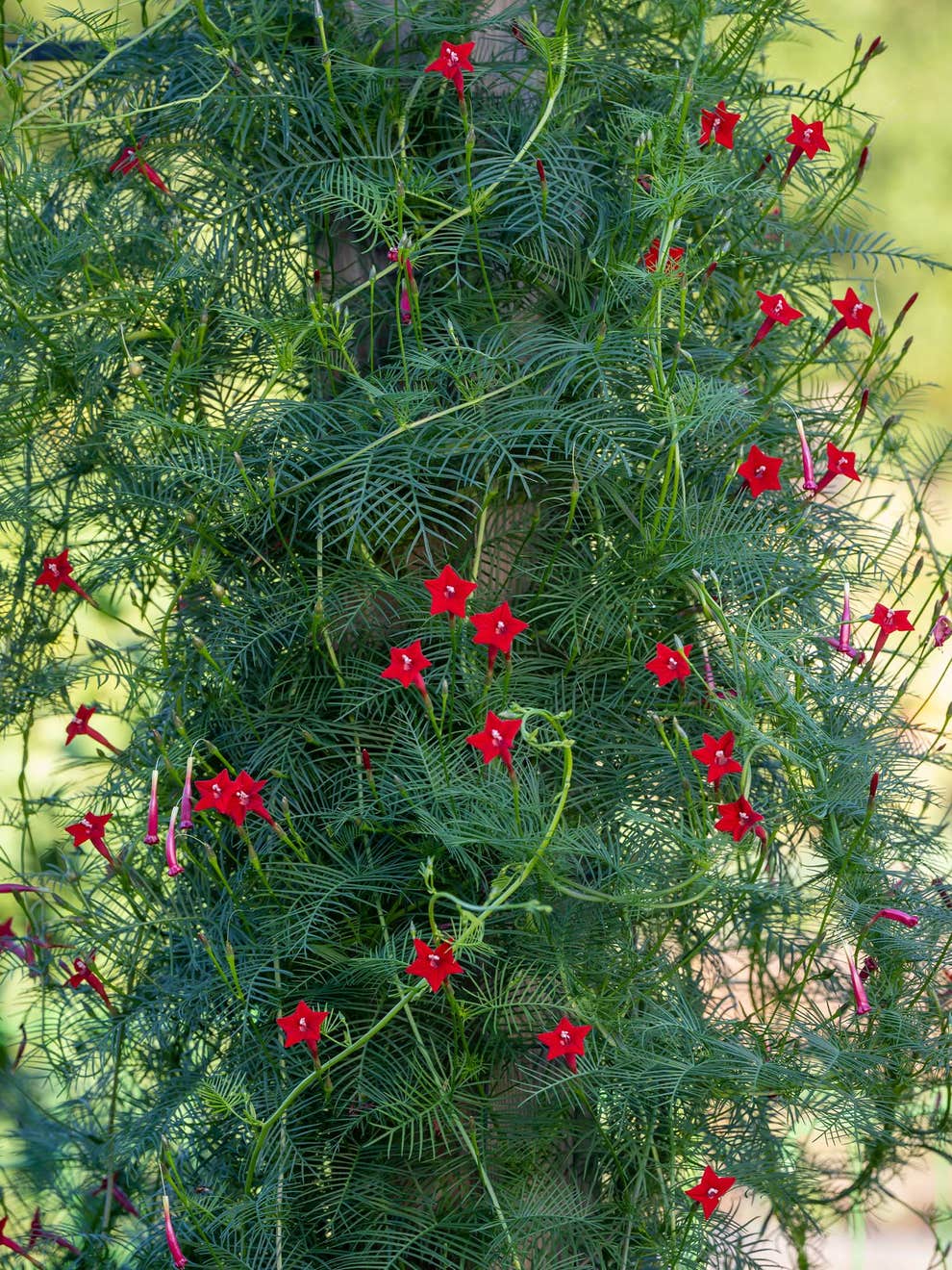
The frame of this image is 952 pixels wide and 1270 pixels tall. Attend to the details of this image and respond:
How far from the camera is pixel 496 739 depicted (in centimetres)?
86

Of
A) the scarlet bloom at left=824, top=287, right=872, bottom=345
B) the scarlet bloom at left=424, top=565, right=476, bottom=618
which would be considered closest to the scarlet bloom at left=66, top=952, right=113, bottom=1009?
the scarlet bloom at left=424, top=565, right=476, bottom=618

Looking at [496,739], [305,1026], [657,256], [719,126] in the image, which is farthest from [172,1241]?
[719,126]

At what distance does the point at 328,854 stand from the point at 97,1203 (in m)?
0.42

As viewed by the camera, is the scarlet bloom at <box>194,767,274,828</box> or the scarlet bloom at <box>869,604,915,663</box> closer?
the scarlet bloom at <box>194,767,274,828</box>

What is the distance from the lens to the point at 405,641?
1.02 meters

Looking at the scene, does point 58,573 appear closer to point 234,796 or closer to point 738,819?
point 234,796

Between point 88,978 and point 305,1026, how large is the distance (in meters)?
0.24

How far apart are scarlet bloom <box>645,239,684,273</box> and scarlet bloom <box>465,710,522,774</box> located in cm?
38

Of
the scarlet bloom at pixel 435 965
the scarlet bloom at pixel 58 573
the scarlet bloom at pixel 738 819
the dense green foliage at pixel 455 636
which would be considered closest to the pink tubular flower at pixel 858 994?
the dense green foliage at pixel 455 636

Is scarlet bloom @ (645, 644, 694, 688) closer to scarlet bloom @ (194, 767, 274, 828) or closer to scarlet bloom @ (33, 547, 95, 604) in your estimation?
scarlet bloom @ (194, 767, 274, 828)

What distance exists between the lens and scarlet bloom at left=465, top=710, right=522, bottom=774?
85 cm

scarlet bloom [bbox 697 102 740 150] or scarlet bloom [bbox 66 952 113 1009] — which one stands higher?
scarlet bloom [bbox 697 102 740 150]

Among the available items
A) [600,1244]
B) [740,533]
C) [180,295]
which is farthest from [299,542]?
[600,1244]

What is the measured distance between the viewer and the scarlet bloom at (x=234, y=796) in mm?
903
